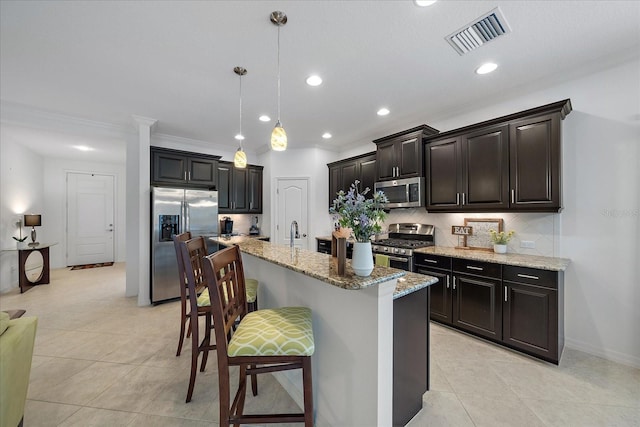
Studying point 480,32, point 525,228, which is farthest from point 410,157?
point 480,32

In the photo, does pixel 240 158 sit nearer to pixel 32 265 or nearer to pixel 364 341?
pixel 364 341

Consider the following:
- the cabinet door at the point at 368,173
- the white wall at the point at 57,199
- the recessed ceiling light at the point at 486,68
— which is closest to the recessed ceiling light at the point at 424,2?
the recessed ceiling light at the point at 486,68

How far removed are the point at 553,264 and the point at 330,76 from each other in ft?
9.28

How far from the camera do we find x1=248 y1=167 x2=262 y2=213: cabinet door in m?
5.48

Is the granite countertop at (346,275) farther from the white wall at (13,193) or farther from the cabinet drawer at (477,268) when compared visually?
the white wall at (13,193)

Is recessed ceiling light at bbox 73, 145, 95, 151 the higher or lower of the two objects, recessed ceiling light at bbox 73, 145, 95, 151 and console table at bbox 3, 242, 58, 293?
the higher

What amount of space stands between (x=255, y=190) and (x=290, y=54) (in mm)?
3569

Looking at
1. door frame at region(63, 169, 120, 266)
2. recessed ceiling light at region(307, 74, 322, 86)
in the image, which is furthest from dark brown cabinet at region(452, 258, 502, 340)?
door frame at region(63, 169, 120, 266)

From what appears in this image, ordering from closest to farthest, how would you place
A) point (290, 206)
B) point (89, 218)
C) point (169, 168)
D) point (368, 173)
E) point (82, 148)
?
point (169, 168), point (368, 173), point (290, 206), point (82, 148), point (89, 218)

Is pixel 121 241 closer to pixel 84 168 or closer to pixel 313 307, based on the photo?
pixel 84 168

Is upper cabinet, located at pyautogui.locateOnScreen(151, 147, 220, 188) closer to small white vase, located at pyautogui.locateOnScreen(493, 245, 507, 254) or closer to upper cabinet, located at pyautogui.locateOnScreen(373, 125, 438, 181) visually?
upper cabinet, located at pyautogui.locateOnScreen(373, 125, 438, 181)

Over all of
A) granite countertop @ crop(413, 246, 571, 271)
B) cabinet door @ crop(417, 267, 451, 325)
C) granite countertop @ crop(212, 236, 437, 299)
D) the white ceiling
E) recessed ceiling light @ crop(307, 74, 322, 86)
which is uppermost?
the white ceiling

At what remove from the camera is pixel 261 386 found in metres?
2.05

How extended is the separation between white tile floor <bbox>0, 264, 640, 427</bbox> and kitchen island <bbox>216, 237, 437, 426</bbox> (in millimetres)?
351
